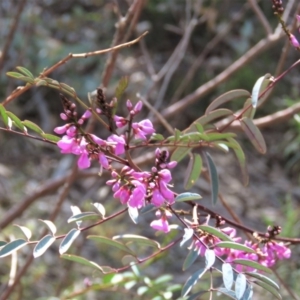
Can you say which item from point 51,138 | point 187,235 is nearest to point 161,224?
point 187,235

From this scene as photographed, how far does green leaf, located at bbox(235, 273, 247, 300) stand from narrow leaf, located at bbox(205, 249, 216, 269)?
0.03m

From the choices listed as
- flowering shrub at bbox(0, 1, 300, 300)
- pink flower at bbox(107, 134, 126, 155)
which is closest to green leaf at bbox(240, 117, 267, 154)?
flowering shrub at bbox(0, 1, 300, 300)

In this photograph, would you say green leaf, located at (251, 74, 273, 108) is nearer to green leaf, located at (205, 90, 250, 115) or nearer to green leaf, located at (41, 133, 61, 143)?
green leaf, located at (205, 90, 250, 115)

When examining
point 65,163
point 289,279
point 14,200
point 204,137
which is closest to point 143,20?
point 65,163

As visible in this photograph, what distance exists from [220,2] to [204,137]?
2.44 metres

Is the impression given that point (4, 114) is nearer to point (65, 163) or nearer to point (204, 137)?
point (204, 137)

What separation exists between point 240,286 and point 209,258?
4 cm

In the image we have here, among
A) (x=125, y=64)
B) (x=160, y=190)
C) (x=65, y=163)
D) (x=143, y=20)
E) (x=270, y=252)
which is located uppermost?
(x=160, y=190)

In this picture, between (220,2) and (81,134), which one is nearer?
(81,134)

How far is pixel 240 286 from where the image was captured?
0.61 meters

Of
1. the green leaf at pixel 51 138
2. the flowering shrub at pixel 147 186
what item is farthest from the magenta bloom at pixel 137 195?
the green leaf at pixel 51 138

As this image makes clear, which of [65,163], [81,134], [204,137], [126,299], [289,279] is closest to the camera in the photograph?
[81,134]

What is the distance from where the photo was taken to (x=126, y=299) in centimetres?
196

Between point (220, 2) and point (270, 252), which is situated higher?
point (270, 252)
